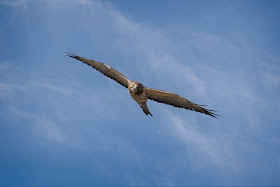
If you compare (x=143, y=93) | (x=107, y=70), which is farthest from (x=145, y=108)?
(x=107, y=70)

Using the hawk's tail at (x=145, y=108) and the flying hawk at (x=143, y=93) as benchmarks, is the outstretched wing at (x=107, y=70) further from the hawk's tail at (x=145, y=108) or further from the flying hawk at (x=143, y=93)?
the hawk's tail at (x=145, y=108)

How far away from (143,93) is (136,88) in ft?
2.00

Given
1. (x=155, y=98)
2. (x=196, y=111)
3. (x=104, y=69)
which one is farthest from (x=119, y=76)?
(x=196, y=111)

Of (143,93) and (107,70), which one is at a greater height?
(107,70)

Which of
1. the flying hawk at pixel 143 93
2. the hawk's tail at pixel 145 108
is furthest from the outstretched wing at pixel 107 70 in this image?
the hawk's tail at pixel 145 108

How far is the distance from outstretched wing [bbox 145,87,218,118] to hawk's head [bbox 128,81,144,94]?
0.45 m

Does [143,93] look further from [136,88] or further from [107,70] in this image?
[107,70]

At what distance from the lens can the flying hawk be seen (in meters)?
16.7

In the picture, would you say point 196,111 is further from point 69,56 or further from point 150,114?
point 69,56

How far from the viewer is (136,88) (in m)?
16.5

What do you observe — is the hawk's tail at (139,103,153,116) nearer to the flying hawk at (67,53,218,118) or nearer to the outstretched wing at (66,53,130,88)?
the flying hawk at (67,53,218,118)

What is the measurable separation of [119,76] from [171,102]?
3.04 m

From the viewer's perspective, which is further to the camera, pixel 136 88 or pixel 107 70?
pixel 107 70

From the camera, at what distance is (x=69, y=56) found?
18203mm
